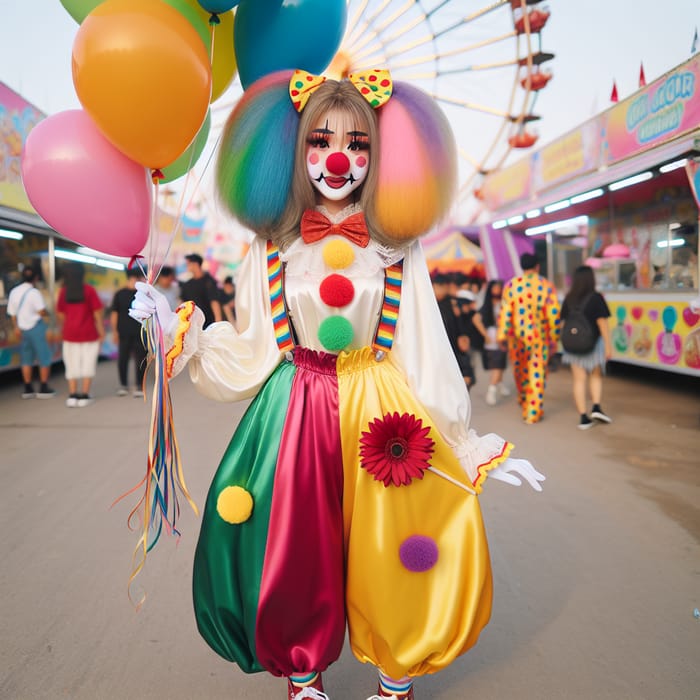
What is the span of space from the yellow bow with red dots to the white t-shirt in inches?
238

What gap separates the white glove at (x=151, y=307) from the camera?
159cm

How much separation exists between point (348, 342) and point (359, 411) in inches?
7.8

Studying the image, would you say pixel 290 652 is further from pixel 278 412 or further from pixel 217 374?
pixel 217 374

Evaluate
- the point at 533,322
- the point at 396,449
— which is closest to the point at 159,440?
the point at 396,449

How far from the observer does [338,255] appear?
1.68 m

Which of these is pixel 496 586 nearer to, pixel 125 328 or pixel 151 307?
pixel 151 307

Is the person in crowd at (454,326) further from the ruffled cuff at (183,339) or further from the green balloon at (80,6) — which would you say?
the green balloon at (80,6)

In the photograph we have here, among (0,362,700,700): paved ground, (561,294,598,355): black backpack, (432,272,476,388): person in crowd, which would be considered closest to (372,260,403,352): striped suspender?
(0,362,700,700): paved ground

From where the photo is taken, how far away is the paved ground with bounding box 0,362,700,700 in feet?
6.22

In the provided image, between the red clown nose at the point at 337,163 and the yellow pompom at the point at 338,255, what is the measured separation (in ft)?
0.68

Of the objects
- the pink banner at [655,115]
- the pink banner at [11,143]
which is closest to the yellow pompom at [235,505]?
the pink banner at [655,115]

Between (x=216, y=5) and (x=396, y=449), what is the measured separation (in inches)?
54.0

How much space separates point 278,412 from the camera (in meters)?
1.71

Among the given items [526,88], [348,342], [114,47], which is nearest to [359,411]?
[348,342]
